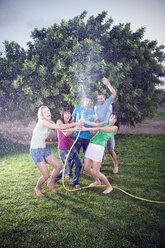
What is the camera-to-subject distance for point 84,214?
10.7 feet

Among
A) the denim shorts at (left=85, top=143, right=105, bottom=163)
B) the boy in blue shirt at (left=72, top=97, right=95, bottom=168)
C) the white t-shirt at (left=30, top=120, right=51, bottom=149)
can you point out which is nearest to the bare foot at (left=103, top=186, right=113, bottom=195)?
the denim shorts at (left=85, top=143, right=105, bottom=163)

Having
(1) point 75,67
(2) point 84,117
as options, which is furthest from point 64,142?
(1) point 75,67

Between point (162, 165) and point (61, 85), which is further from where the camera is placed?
point (61, 85)

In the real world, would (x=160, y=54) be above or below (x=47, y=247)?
above

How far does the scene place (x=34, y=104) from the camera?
9.59m

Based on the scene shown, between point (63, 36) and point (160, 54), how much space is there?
6424mm

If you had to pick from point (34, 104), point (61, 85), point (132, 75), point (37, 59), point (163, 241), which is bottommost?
point (163, 241)

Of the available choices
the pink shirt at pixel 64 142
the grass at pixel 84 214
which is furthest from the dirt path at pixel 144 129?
the pink shirt at pixel 64 142

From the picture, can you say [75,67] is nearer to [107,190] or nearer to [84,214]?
[107,190]

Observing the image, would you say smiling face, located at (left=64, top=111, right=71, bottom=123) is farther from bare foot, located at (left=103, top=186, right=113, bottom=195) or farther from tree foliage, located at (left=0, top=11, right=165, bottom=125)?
tree foliage, located at (left=0, top=11, right=165, bottom=125)

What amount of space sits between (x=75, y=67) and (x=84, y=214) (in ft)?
23.9

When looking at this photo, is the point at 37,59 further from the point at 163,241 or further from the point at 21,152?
the point at 163,241

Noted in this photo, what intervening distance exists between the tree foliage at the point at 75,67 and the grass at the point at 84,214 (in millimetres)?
5247

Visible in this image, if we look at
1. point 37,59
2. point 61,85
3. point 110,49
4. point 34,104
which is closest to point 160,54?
point 110,49
